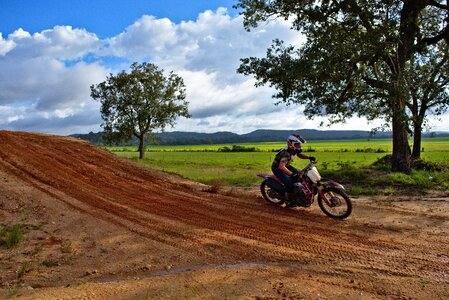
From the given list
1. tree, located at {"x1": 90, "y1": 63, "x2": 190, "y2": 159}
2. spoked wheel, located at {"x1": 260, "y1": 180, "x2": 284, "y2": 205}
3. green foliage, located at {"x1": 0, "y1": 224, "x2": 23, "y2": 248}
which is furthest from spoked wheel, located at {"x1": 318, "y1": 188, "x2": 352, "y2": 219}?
tree, located at {"x1": 90, "y1": 63, "x2": 190, "y2": 159}

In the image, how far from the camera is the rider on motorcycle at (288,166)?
1138cm

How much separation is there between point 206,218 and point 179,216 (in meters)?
0.73

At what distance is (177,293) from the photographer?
5.49 metres

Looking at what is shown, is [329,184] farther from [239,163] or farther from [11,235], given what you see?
[239,163]

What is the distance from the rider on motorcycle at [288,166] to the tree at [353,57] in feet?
21.8

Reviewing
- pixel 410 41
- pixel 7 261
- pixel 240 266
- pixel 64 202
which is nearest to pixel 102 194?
pixel 64 202

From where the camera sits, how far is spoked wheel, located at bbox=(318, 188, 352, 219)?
34.7 feet

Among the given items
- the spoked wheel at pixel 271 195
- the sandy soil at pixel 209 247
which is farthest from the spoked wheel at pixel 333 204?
the spoked wheel at pixel 271 195

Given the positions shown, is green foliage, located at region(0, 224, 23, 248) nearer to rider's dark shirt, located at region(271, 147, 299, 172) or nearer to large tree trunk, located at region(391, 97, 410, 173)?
rider's dark shirt, located at region(271, 147, 299, 172)

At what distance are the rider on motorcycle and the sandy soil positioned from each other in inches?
18.3

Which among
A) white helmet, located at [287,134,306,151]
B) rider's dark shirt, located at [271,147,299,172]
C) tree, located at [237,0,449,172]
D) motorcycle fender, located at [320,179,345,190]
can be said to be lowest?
motorcycle fender, located at [320,179,345,190]

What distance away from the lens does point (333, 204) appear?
418 inches

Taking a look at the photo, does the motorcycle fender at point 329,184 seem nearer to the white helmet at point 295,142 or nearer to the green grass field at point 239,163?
the white helmet at point 295,142

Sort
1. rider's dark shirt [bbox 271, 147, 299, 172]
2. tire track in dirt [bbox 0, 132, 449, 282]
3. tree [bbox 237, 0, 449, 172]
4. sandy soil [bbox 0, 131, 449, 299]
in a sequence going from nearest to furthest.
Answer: sandy soil [bbox 0, 131, 449, 299], tire track in dirt [bbox 0, 132, 449, 282], rider's dark shirt [bbox 271, 147, 299, 172], tree [bbox 237, 0, 449, 172]
